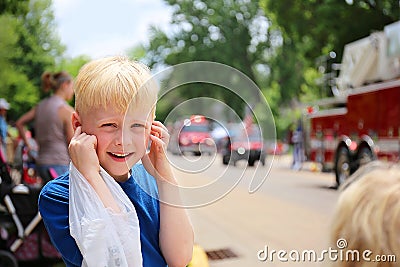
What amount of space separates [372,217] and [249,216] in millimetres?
6707

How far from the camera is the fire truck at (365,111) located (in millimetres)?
9688

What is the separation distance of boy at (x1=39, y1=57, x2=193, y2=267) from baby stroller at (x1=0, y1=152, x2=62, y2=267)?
2939 millimetres

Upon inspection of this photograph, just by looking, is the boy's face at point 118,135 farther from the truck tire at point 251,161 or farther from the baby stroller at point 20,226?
the baby stroller at point 20,226

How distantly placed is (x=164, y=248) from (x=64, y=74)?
3288 mm

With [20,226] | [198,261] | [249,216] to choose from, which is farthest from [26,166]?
[198,261]

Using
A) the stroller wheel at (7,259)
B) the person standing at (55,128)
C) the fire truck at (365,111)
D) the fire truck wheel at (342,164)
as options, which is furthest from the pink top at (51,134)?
the fire truck wheel at (342,164)

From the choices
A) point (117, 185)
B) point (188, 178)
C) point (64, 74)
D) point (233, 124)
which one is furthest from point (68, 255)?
point (64, 74)

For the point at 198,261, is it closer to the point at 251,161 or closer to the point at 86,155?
the point at 251,161

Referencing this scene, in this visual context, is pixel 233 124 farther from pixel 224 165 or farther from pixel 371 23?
pixel 371 23

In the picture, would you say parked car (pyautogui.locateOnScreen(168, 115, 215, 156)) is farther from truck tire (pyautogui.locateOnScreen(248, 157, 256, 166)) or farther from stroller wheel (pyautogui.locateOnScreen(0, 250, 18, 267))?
stroller wheel (pyautogui.locateOnScreen(0, 250, 18, 267))

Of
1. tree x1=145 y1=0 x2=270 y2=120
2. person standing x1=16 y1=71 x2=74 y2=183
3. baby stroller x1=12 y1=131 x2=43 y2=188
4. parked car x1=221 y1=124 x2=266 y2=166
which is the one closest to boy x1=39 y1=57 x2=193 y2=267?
parked car x1=221 y1=124 x2=266 y2=166

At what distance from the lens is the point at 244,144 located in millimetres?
1482

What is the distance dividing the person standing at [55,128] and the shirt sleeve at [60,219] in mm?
3007

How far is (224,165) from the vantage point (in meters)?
1.37
